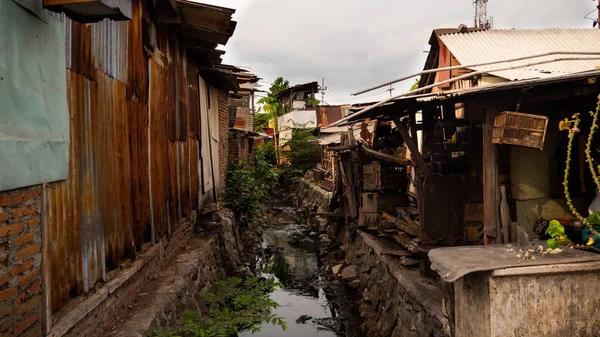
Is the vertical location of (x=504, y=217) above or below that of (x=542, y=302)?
above

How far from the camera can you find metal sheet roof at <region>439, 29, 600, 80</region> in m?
10.5

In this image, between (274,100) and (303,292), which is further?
(274,100)

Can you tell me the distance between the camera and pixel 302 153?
3170 cm

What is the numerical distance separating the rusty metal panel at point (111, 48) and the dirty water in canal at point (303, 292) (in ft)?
13.5

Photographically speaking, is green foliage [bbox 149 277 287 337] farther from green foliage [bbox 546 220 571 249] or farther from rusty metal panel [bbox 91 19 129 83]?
rusty metal panel [bbox 91 19 129 83]

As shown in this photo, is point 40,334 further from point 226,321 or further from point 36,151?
point 226,321

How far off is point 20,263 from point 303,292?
8967 millimetres

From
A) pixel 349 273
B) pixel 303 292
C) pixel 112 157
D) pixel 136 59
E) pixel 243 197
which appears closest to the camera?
pixel 112 157

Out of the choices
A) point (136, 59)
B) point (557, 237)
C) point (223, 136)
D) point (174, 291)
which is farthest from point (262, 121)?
point (557, 237)

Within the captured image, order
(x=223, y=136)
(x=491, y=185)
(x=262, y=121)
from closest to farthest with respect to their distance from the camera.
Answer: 1. (x=491, y=185)
2. (x=223, y=136)
3. (x=262, y=121)

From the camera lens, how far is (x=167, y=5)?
6977mm

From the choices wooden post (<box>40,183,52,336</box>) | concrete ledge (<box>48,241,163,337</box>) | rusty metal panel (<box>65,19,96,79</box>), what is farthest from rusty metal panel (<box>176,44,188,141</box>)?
wooden post (<box>40,183,52,336</box>)

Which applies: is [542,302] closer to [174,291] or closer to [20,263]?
[20,263]

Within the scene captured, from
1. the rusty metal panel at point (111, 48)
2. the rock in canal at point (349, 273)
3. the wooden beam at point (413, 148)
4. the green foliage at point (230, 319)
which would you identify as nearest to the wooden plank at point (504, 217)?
the wooden beam at point (413, 148)
